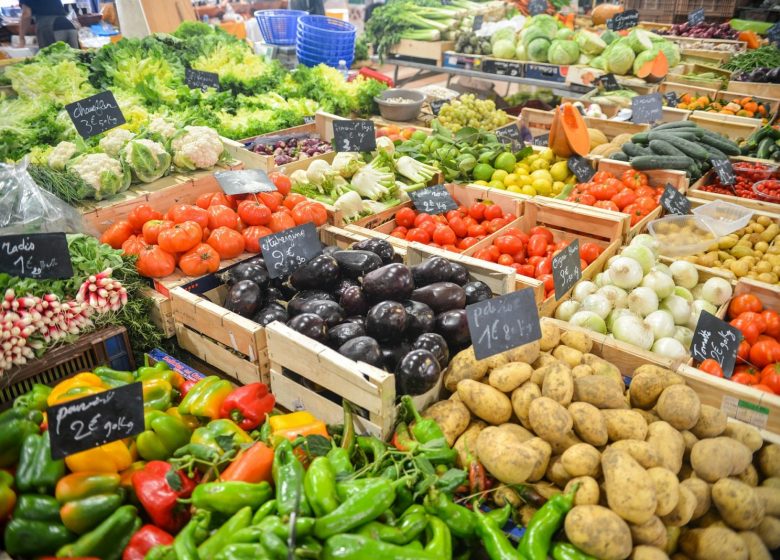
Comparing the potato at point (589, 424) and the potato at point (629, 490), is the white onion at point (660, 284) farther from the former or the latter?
the potato at point (629, 490)

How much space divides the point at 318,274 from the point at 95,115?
2064 mm

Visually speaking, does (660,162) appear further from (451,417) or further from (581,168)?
(451,417)

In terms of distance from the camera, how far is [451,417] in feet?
6.63

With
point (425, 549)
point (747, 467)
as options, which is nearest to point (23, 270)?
point (425, 549)

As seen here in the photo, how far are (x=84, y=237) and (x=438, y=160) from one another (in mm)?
2663

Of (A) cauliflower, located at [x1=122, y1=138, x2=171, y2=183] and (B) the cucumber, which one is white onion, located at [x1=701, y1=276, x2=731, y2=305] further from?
(A) cauliflower, located at [x1=122, y1=138, x2=171, y2=183]

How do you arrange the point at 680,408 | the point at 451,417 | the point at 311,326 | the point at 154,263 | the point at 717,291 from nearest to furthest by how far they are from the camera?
the point at 680,408
the point at 451,417
the point at 311,326
the point at 154,263
the point at 717,291

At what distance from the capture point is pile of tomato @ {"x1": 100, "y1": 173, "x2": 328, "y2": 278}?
2693mm

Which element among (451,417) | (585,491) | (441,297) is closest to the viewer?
(585,491)

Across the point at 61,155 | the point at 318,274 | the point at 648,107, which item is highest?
the point at 61,155

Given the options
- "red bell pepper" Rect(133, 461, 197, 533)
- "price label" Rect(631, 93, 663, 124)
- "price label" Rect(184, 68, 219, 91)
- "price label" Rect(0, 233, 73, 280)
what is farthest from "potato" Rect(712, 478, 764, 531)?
"price label" Rect(184, 68, 219, 91)

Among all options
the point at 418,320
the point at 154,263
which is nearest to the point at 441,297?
the point at 418,320

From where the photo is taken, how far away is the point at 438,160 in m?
4.47

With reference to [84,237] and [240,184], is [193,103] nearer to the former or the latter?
[240,184]
